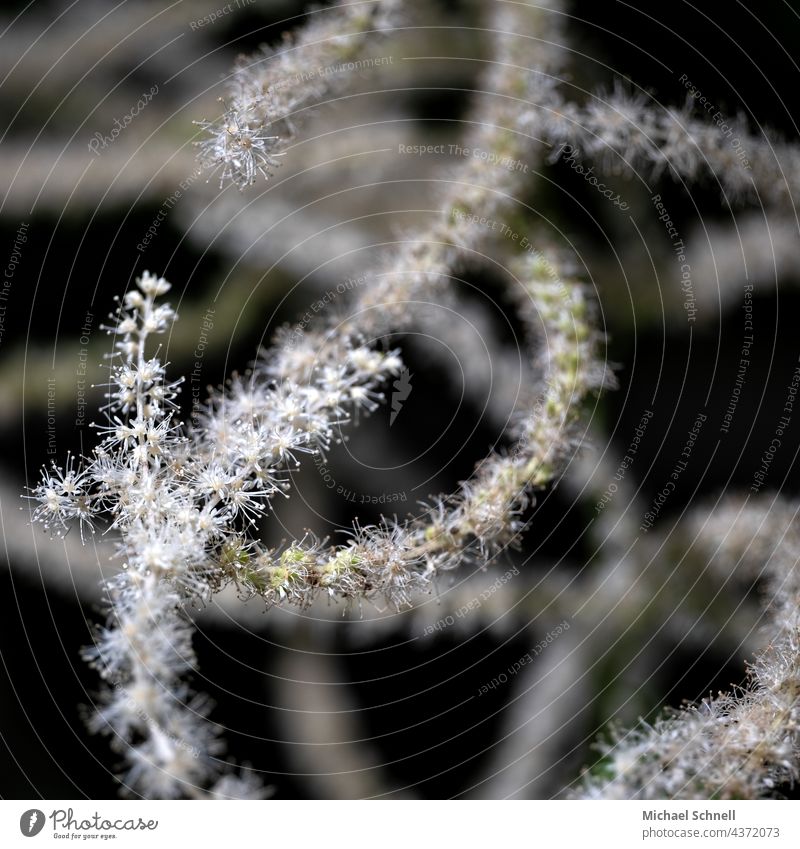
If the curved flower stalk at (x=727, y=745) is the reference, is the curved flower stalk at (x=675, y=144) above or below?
above

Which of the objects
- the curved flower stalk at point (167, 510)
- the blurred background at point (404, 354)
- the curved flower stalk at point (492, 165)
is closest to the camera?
the curved flower stalk at point (167, 510)

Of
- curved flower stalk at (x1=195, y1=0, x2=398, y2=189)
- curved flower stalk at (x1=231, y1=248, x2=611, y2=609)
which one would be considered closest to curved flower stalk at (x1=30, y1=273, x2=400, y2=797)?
curved flower stalk at (x1=231, y1=248, x2=611, y2=609)

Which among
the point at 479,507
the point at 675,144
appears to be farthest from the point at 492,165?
the point at 479,507

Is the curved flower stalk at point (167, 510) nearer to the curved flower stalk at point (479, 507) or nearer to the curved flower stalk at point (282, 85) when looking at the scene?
the curved flower stalk at point (479, 507)

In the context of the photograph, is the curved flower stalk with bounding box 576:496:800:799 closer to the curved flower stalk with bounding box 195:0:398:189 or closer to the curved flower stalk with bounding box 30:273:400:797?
the curved flower stalk with bounding box 30:273:400:797

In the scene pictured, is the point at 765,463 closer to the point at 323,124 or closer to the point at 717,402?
the point at 717,402

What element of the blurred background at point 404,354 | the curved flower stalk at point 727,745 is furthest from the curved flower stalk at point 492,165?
the curved flower stalk at point 727,745

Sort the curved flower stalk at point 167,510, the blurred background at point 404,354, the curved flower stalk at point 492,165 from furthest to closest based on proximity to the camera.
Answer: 1. the blurred background at point 404,354
2. the curved flower stalk at point 492,165
3. the curved flower stalk at point 167,510
